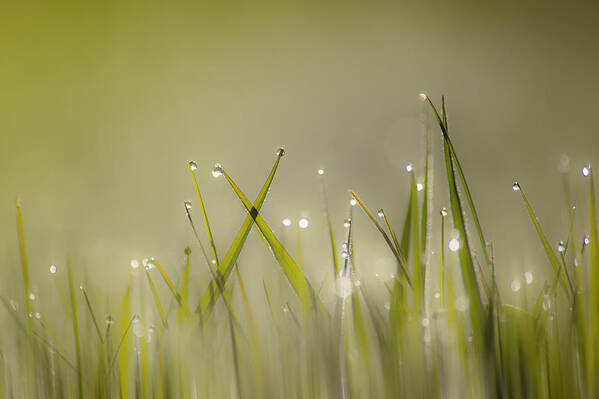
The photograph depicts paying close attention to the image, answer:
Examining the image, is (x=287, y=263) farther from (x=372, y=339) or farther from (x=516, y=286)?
(x=516, y=286)

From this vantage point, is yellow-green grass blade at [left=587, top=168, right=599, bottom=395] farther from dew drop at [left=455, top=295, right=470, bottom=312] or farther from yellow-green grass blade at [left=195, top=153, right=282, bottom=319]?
yellow-green grass blade at [left=195, top=153, right=282, bottom=319]

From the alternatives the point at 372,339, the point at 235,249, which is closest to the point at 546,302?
the point at 372,339

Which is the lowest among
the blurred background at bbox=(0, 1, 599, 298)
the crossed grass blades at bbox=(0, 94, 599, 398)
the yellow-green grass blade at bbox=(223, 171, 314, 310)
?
the crossed grass blades at bbox=(0, 94, 599, 398)

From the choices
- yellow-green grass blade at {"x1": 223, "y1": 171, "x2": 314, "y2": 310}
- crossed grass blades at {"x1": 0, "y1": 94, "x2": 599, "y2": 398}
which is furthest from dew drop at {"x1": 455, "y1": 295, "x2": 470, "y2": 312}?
yellow-green grass blade at {"x1": 223, "y1": 171, "x2": 314, "y2": 310}

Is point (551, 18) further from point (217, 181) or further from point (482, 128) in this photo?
point (217, 181)

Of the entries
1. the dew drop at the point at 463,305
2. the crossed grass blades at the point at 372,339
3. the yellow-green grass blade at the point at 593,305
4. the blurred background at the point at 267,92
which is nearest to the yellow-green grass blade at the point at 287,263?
the crossed grass blades at the point at 372,339

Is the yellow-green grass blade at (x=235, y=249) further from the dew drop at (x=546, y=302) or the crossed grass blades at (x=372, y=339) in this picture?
the dew drop at (x=546, y=302)

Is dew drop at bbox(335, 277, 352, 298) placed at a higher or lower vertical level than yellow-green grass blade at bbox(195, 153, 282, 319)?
lower
